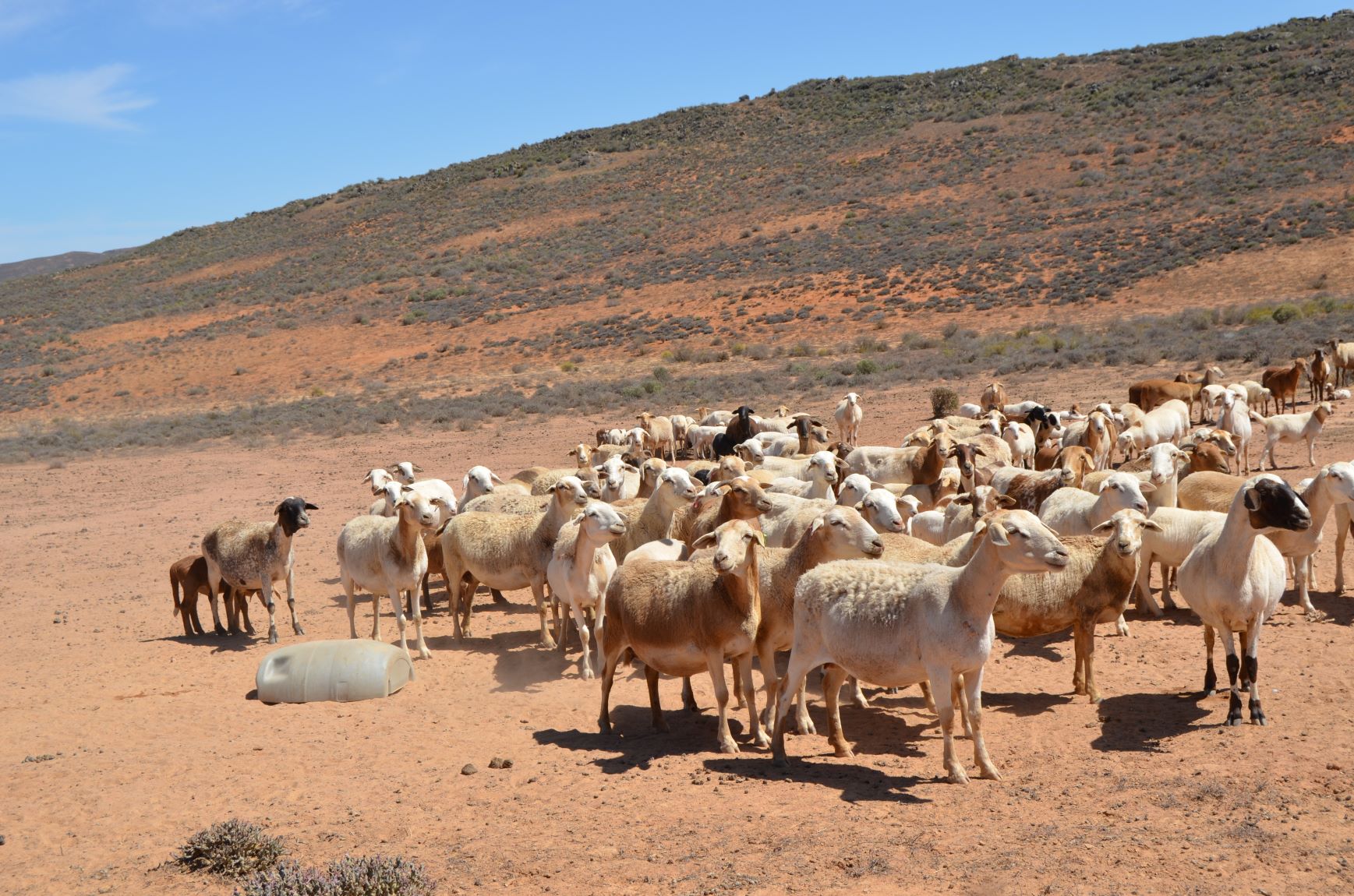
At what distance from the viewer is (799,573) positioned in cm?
933

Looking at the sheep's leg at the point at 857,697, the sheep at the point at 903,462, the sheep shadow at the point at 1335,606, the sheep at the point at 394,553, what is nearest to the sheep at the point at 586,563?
the sheep at the point at 394,553

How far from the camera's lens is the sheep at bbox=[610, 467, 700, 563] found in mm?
12376

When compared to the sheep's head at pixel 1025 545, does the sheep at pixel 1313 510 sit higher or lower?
lower

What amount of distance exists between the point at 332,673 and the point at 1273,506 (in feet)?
27.7

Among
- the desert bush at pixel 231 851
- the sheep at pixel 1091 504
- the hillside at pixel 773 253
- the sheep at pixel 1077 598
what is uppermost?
the hillside at pixel 773 253

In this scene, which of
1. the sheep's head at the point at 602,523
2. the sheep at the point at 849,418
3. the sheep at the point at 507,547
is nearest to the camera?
the sheep's head at the point at 602,523

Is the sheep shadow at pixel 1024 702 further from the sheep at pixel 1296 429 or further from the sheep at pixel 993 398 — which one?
the sheep at pixel 993 398

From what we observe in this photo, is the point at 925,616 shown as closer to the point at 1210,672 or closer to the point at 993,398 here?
the point at 1210,672

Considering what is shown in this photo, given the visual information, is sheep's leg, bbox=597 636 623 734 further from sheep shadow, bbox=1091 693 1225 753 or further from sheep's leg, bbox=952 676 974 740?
sheep shadow, bbox=1091 693 1225 753

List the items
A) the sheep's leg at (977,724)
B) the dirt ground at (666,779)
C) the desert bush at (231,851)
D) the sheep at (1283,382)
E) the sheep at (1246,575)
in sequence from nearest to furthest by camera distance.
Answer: the dirt ground at (666,779)
the desert bush at (231,851)
the sheep's leg at (977,724)
the sheep at (1246,575)
the sheep at (1283,382)

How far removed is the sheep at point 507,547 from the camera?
12.5 metres

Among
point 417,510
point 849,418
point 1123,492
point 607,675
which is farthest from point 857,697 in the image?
point 849,418

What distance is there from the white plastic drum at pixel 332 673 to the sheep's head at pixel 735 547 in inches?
156

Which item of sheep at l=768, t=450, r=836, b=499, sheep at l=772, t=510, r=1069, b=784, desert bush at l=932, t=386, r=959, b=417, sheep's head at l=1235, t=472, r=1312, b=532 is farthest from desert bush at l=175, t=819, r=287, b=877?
desert bush at l=932, t=386, r=959, b=417
